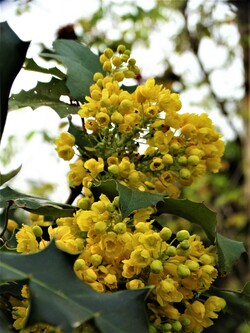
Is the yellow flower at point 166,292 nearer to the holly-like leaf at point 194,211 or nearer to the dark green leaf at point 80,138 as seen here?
the holly-like leaf at point 194,211

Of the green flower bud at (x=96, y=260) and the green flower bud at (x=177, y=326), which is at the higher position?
the green flower bud at (x=96, y=260)

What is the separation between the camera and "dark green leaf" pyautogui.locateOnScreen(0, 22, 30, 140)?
0.63m

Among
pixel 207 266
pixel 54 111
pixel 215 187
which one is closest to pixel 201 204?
pixel 207 266

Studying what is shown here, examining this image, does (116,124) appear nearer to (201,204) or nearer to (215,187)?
(201,204)

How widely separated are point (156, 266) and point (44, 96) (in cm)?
35

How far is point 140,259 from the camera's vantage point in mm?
585

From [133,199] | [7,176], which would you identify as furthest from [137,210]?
[7,176]

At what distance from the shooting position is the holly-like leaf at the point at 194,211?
680mm

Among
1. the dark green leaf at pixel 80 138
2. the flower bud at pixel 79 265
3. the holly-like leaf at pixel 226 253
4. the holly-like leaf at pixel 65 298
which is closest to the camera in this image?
the holly-like leaf at pixel 65 298

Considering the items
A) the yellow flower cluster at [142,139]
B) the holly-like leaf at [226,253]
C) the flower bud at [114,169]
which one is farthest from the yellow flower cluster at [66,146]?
the holly-like leaf at [226,253]

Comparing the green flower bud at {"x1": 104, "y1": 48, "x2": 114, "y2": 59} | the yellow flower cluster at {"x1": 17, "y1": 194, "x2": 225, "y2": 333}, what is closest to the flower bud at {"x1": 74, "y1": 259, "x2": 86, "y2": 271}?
the yellow flower cluster at {"x1": 17, "y1": 194, "x2": 225, "y2": 333}

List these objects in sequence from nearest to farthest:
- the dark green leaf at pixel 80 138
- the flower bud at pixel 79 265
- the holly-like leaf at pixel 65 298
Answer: the holly-like leaf at pixel 65 298 < the flower bud at pixel 79 265 < the dark green leaf at pixel 80 138

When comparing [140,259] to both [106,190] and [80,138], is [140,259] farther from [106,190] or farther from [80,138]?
[80,138]

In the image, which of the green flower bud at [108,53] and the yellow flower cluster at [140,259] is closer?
the yellow flower cluster at [140,259]
